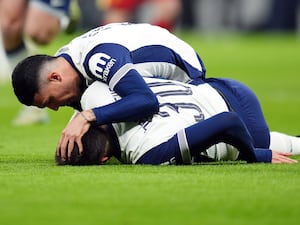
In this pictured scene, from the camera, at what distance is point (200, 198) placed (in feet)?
17.0

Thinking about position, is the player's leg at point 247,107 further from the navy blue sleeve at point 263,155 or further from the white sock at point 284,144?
the navy blue sleeve at point 263,155

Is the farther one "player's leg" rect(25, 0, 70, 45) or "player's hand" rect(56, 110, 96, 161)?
"player's leg" rect(25, 0, 70, 45)

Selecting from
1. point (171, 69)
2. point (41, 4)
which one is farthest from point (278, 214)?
point (41, 4)

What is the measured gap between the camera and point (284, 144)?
7.15 meters

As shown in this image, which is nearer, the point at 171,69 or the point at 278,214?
the point at 278,214

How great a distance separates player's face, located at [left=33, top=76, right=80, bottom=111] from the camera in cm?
644

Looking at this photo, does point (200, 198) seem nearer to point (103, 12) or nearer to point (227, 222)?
point (227, 222)

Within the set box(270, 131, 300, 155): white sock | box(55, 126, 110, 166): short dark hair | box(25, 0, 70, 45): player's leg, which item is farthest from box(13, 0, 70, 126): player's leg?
box(55, 126, 110, 166): short dark hair

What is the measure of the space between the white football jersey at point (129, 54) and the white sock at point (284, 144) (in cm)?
59

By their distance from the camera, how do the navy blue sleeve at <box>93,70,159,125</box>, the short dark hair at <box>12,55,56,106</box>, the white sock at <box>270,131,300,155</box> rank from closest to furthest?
the navy blue sleeve at <box>93,70,159,125</box> < the short dark hair at <box>12,55,56,106</box> < the white sock at <box>270,131,300,155</box>

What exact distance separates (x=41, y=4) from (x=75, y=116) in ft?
15.5

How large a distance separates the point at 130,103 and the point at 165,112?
32 centimetres

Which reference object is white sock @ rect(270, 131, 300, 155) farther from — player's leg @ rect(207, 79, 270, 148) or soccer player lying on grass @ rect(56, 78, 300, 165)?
soccer player lying on grass @ rect(56, 78, 300, 165)

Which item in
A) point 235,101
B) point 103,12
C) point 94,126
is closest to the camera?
point 94,126
